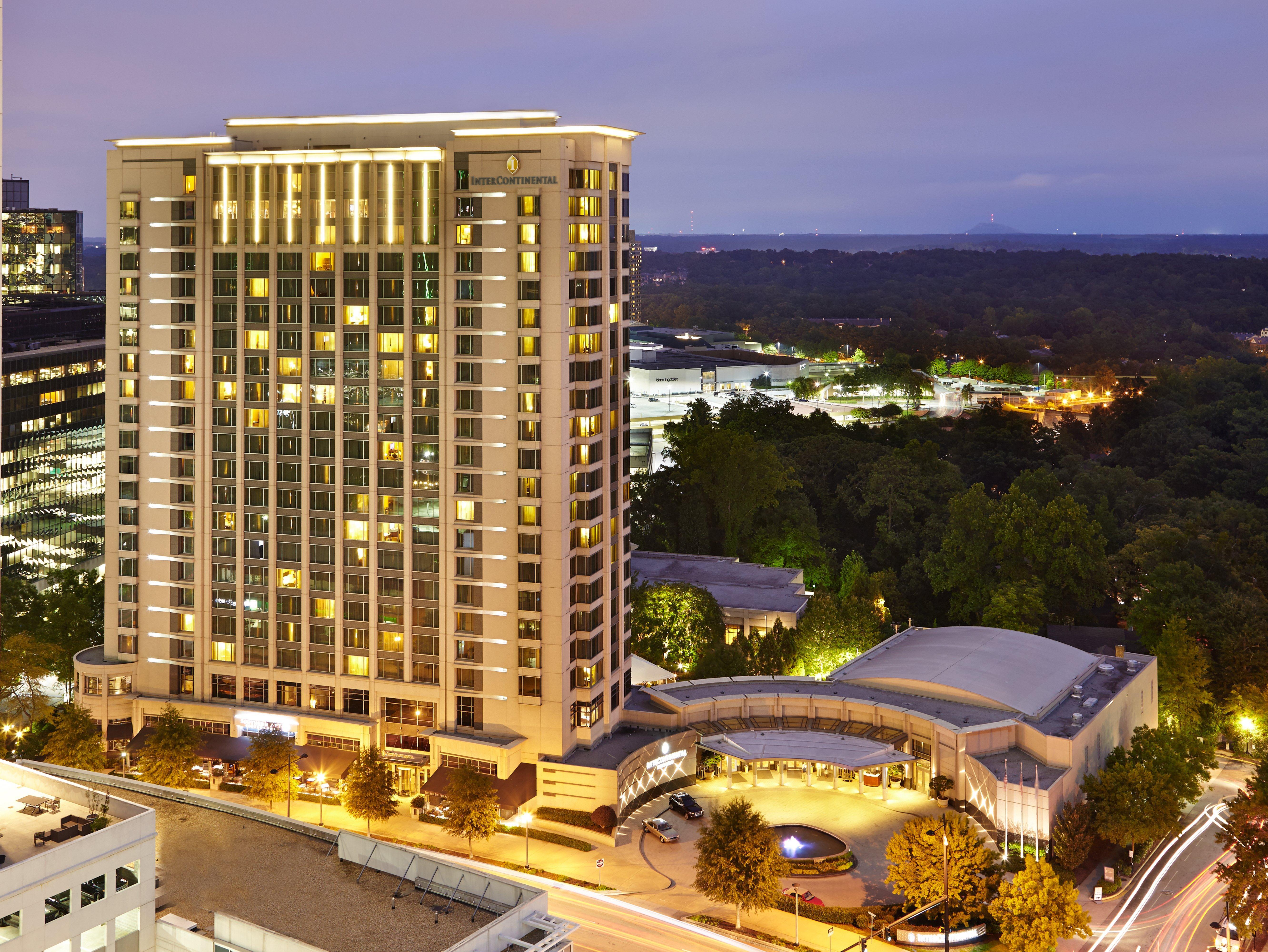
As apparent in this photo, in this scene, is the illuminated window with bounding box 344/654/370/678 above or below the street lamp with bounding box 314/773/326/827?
above

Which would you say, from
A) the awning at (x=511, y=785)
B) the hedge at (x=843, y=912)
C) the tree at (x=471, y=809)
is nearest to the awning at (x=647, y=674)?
the awning at (x=511, y=785)

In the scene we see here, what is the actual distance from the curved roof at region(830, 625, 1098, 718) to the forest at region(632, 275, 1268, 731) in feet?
29.8

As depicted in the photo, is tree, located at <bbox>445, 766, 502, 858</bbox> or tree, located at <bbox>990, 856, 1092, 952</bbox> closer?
tree, located at <bbox>990, 856, 1092, 952</bbox>

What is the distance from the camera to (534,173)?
88.8 m

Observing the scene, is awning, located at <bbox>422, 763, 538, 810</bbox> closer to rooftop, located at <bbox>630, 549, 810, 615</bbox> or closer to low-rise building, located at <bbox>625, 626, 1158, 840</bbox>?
low-rise building, located at <bbox>625, 626, 1158, 840</bbox>

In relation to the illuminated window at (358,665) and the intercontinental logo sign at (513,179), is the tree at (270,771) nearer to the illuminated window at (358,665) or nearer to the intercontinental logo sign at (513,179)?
the illuminated window at (358,665)

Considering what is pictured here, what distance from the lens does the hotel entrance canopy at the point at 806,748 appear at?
301 ft

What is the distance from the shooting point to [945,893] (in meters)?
73.4

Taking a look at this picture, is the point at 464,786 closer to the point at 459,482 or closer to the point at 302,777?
the point at 302,777

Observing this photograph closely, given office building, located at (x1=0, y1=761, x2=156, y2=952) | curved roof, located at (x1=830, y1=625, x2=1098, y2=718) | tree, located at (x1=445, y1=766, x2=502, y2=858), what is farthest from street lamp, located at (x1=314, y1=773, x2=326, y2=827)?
curved roof, located at (x1=830, y1=625, x2=1098, y2=718)

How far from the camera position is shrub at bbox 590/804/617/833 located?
87.7 meters

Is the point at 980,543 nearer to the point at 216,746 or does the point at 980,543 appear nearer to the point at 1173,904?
the point at 1173,904

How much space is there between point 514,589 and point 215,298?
31.3 meters

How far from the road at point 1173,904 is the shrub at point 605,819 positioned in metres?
29.7
